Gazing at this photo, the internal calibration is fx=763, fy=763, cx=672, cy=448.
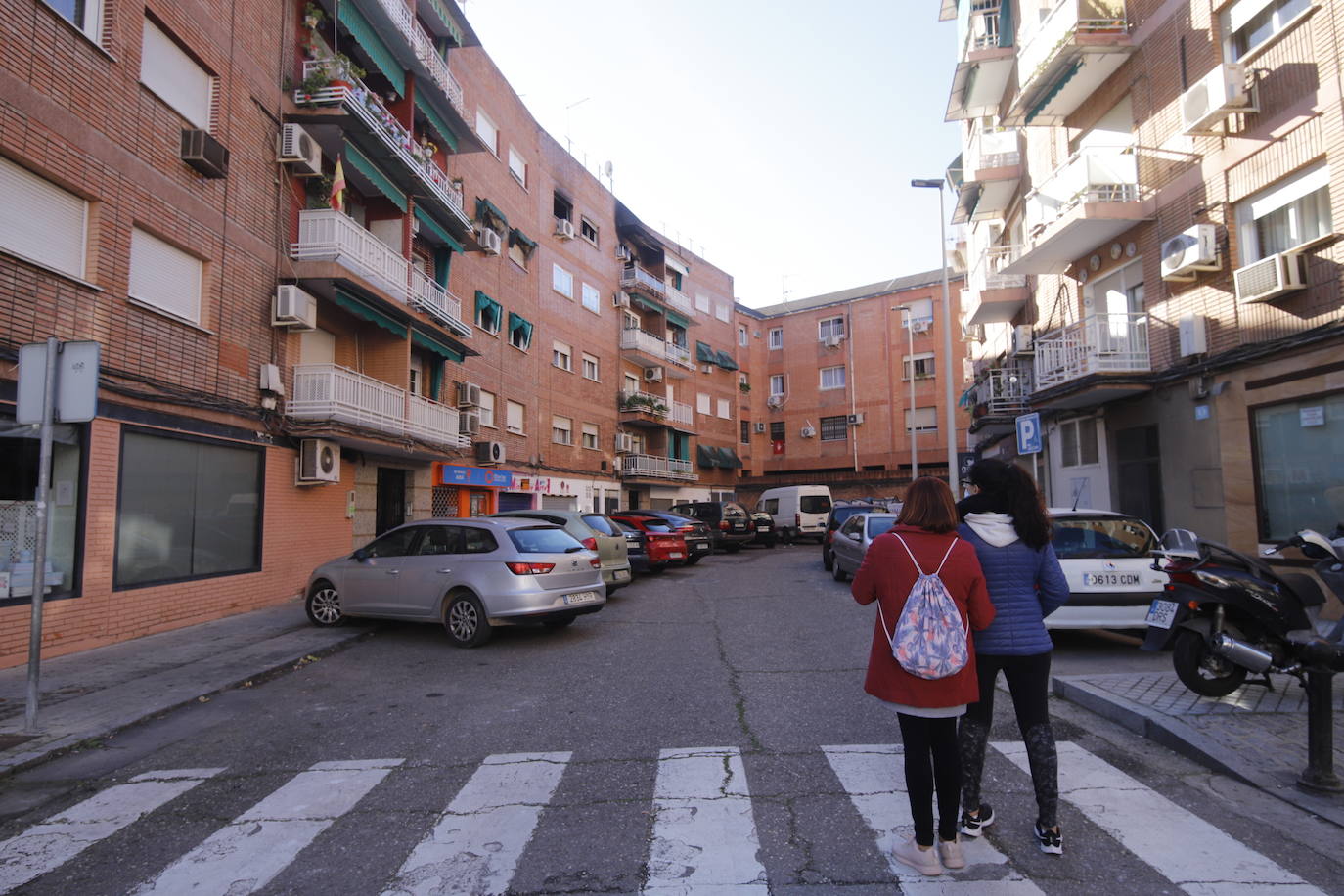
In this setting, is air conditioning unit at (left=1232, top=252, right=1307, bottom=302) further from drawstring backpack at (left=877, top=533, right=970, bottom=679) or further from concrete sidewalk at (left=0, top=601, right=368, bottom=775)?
concrete sidewalk at (left=0, top=601, right=368, bottom=775)

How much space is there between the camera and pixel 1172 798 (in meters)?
3.99

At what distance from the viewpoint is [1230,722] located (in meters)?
5.04

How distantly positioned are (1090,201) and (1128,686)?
10.6m

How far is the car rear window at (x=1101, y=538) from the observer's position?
25.3 ft

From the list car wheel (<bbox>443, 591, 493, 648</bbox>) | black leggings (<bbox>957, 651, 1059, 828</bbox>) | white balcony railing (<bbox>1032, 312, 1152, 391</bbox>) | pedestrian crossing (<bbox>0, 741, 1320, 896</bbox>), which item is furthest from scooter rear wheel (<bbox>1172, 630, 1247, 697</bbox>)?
white balcony railing (<bbox>1032, 312, 1152, 391</bbox>)

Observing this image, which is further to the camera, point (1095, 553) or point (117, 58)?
point (117, 58)

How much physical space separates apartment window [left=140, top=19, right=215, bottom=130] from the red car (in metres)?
10.7

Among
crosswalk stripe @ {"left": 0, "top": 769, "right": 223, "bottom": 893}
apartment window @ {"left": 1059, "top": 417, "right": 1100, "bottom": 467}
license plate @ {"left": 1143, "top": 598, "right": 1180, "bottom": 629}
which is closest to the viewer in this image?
crosswalk stripe @ {"left": 0, "top": 769, "right": 223, "bottom": 893}

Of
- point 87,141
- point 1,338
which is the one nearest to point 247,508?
point 1,338

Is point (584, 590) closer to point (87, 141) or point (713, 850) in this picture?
point (713, 850)

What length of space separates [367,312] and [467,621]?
25.5 ft

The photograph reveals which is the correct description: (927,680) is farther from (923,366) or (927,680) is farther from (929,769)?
(923,366)

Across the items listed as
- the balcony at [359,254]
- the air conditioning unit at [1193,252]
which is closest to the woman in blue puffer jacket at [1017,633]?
the air conditioning unit at [1193,252]

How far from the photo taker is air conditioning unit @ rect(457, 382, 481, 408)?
1889 cm
